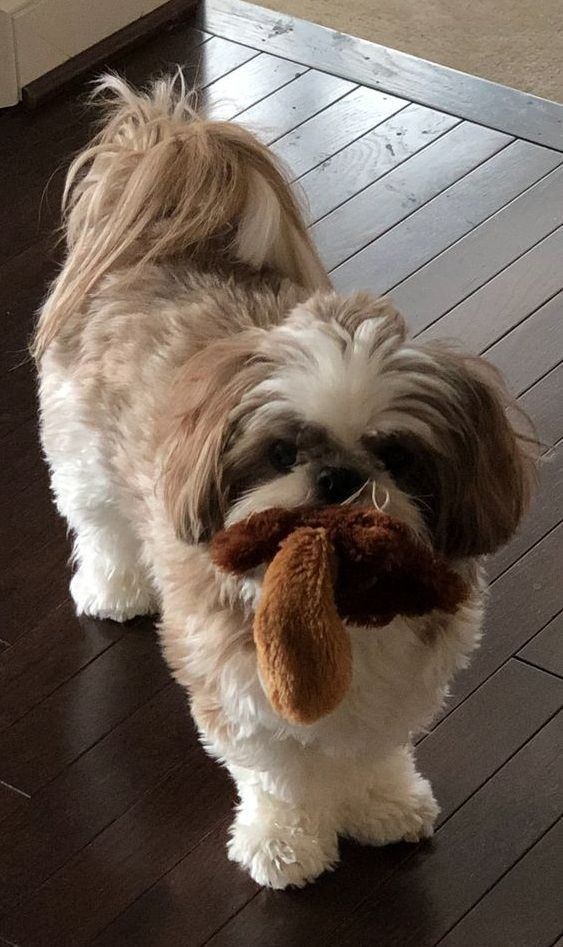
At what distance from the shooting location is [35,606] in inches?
90.0

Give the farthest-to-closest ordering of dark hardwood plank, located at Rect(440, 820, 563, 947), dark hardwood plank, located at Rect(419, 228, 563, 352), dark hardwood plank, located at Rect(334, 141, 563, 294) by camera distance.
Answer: dark hardwood plank, located at Rect(334, 141, 563, 294) < dark hardwood plank, located at Rect(419, 228, 563, 352) < dark hardwood plank, located at Rect(440, 820, 563, 947)

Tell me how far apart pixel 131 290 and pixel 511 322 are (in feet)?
3.39

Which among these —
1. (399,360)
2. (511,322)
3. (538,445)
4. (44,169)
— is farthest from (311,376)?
(44,169)

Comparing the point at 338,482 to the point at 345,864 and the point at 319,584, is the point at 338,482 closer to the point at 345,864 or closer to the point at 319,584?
the point at 319,584

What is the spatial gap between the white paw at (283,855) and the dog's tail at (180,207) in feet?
2.38

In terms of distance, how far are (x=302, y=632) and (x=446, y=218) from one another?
177 cm

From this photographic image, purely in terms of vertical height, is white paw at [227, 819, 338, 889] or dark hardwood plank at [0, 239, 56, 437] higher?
dark hardwood plank at [0, 239, 56, 437]

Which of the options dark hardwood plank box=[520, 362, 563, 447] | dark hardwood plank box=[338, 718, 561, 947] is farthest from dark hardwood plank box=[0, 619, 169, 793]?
dark hardwood plank box=[520, 362, 563, 447]

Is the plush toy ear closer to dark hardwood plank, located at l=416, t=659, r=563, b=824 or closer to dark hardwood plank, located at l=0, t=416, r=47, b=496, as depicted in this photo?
dark hardwood plank, located at l=416, t=659, r=563, b=824

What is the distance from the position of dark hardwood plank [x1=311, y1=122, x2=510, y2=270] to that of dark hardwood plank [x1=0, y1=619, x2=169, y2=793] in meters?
0.97

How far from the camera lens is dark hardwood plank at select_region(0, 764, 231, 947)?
1.85 m

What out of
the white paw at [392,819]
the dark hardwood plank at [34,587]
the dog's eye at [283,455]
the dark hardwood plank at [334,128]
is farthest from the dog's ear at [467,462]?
the dark hardwood plank at [334,128]

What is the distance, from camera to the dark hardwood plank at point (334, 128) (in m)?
3.19

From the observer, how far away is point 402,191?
3.10 meters
